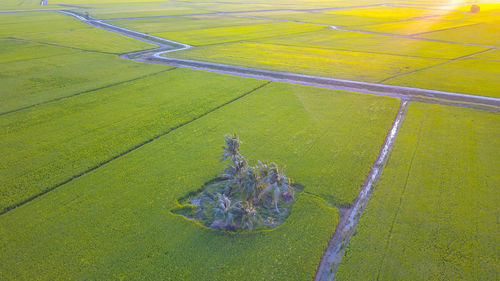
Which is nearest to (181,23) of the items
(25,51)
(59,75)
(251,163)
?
(25,51)

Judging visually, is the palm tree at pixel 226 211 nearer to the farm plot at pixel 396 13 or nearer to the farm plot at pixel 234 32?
the farm plot at pixel 234 32

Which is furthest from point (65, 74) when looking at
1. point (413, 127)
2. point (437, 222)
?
point (437, 222)

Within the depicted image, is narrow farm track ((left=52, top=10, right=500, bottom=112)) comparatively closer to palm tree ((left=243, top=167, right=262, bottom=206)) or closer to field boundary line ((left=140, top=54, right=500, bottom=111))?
field boundary line ((left=140, top=54, right=500, bottom=111))

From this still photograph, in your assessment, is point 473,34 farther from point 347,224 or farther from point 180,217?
point 180,217

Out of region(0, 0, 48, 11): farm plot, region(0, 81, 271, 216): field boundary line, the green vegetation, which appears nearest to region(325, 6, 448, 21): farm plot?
region(0, 81, 271, 216): field boundary line

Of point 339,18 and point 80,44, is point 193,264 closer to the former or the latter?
point 80,44

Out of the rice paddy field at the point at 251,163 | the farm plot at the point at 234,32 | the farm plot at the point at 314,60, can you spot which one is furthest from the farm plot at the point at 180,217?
the farm plot at the point at 234,32
